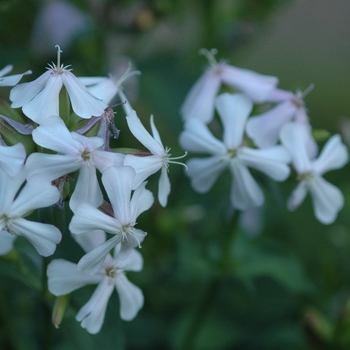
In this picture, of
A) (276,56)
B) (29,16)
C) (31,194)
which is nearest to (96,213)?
(31,194)

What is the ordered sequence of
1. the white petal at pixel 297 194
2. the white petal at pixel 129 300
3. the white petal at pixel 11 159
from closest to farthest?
1. the white petal at pixel 11 159
2. the white petal at pixel 129 300
3. the white petal at pixel 297 194

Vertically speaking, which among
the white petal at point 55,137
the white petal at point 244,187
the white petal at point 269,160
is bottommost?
the white petal at point 55,137

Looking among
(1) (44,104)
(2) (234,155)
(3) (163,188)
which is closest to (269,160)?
(2) (234,155)

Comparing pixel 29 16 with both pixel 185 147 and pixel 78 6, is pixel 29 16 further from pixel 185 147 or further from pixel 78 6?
pixel 185 147

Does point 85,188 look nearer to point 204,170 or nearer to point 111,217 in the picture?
point 111,217

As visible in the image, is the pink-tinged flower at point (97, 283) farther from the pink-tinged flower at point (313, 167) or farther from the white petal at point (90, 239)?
the pink-tinged flower at point (313, 167)

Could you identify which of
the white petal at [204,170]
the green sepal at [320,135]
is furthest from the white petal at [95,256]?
the green sepal at [320,135]

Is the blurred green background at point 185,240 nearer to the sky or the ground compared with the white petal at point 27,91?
nearer to the sky
